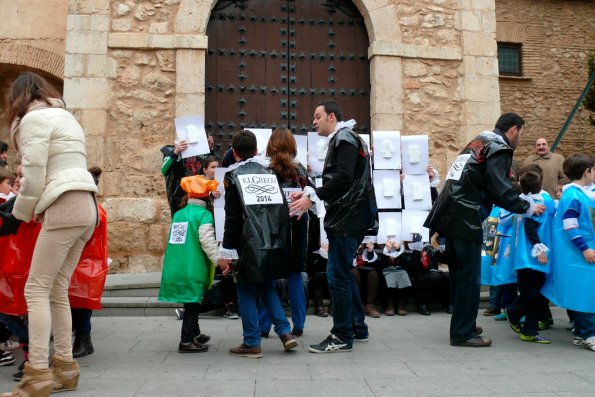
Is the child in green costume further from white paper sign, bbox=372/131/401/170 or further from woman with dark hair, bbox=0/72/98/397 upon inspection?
white paper sign, bbox=372/131/401/170

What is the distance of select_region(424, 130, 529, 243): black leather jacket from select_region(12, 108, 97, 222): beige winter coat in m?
2.65

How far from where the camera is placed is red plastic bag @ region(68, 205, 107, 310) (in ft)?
14.3

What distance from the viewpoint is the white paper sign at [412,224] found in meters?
6.61

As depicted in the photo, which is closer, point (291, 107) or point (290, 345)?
point (290, 345)

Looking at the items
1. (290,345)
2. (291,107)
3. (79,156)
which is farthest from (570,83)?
(79,156)

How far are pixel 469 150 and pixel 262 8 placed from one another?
5.01 metres

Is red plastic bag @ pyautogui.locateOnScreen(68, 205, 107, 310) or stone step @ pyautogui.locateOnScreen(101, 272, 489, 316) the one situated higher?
red plastic bag @ pyautogui.locateOnScreen(68, 205, 107, 310)

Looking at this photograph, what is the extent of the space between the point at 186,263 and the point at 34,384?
4.89 ft

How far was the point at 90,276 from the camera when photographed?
4.42 meters

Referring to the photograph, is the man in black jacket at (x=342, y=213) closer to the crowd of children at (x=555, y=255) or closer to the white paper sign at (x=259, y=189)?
the white paper sign at (x=259, y=189)

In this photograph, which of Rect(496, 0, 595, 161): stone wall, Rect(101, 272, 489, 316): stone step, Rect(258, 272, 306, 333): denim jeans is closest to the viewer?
Rect(258, 272, 306, 333): denim jeans

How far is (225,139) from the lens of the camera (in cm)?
859

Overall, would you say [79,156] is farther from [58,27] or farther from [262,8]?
[58,27]

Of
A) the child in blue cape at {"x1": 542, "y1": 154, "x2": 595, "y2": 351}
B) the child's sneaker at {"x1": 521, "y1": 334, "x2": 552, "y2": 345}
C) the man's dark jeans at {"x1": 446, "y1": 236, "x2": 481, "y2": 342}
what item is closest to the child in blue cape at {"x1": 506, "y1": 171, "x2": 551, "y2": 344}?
the child's sneaker at {"x1": 521, "y1": 334, "x2": 552, "y2": 345}
